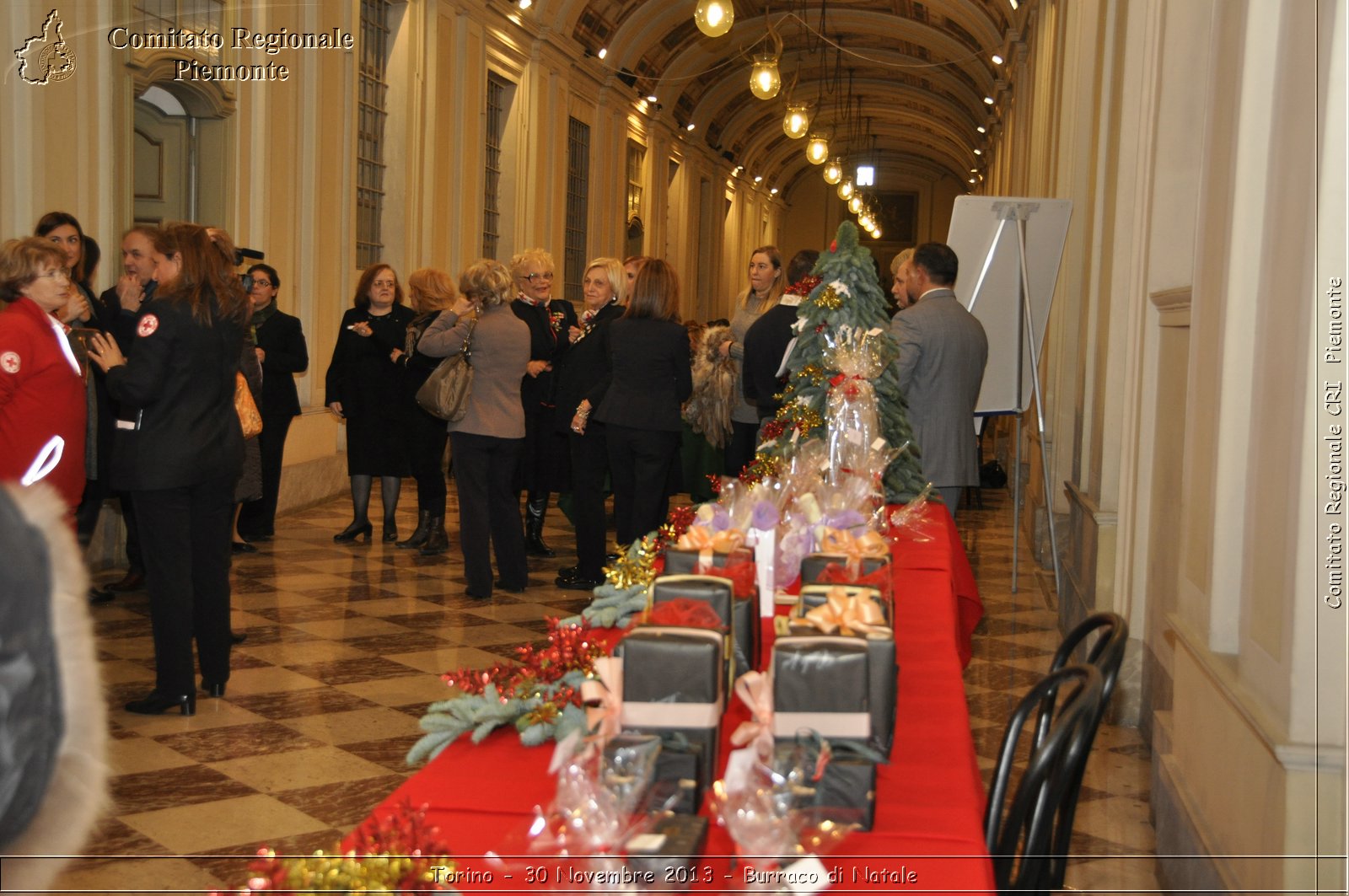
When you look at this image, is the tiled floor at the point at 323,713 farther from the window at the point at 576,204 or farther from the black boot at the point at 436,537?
the window at the point at 576,204


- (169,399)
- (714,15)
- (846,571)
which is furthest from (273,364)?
(846,571)

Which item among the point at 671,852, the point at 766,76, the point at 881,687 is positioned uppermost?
the point at 766,76

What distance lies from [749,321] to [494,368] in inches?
81.4

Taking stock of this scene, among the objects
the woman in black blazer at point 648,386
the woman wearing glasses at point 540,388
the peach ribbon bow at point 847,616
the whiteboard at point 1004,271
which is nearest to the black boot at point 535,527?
the woman wearing glasses at point 540,388

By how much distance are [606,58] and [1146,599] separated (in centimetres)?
1601

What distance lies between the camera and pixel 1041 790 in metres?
2.05

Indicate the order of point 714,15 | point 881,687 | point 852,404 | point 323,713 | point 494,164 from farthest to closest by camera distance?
point 494,164 → point 714,15 → point 323,713 → point 852,404 → point 881,687

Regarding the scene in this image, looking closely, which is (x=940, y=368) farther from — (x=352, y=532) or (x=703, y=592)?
(x=703, y=592)

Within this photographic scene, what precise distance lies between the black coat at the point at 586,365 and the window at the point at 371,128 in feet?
17.9

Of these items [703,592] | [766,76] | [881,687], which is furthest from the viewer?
[766,76]

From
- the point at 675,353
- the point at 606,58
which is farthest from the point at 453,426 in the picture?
the point at 606,58

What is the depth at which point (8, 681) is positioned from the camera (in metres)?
0.69

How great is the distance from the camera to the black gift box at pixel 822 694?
165 cm

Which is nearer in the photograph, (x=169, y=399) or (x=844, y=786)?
(x=844, y=786)
